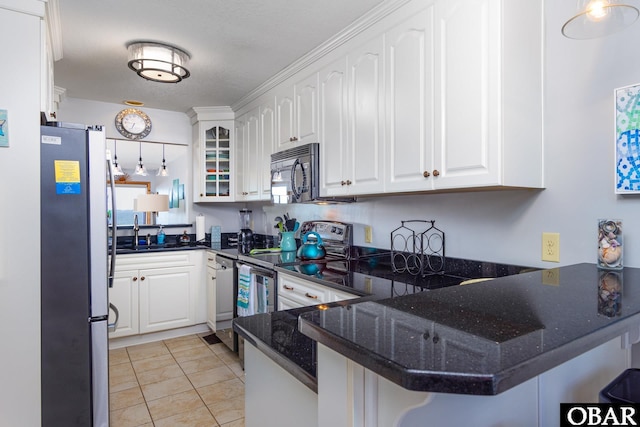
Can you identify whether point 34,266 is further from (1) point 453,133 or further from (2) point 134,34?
(1) point 453,133

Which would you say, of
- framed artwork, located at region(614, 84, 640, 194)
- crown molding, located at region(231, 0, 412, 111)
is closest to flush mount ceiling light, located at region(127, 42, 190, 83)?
crown molding, located at region(231, 0, 412, 111)

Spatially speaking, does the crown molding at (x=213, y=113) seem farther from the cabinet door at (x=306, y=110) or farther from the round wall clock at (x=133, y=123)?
the cabinet door at (x=306, y=110)

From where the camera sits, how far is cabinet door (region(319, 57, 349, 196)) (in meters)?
2.38

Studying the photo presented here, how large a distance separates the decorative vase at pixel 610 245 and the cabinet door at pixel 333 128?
1360mm

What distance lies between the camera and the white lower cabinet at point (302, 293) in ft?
6.46

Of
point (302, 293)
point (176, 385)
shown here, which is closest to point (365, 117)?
point (302, 293)

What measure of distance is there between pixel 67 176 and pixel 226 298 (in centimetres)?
190

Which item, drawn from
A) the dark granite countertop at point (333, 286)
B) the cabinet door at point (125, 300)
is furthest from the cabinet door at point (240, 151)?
the dark granite countertop at point (333, 286)

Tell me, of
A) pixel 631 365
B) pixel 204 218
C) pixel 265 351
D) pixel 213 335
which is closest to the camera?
pixel 265 351

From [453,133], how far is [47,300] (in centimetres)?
203

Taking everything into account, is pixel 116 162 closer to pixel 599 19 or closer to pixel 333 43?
pixel 333 43

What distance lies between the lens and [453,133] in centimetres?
166

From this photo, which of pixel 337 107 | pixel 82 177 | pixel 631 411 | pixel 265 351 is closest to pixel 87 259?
pixel 82 177

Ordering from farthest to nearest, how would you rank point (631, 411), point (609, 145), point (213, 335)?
point (213, 335) < point (609, 145) < point (631, 411)
